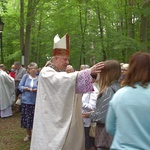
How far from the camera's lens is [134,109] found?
6.88ft

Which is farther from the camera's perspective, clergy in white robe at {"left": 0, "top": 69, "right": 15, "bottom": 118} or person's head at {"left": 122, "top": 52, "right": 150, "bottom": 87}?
clergy in white robe at {"left": 0, "top": 69, "right": 15, "bottom": 118}

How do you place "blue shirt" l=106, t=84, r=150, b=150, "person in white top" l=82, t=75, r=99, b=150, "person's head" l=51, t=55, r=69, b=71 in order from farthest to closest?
1. "person in white top" l=82, t=75, r=99, b=150
2. "person's head" l=51, t=55, r=69, b=71
3. "blue shirt" l=106, t=84, r=150, b=150

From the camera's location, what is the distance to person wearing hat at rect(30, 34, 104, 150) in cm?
357

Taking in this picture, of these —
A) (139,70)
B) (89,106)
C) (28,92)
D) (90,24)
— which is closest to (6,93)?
(28,92)

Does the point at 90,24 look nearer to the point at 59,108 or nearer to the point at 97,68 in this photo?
the point at 59,108

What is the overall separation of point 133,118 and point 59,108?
1.71 metres

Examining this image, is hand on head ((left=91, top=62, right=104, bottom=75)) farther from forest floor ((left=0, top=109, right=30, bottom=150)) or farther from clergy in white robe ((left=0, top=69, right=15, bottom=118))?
clergy in white robe ((left=0, top=69, right=15, bottom=118))

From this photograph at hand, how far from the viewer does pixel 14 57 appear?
2005 cm

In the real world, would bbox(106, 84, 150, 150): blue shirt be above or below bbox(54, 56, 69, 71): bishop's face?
below

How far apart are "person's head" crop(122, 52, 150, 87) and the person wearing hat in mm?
1233

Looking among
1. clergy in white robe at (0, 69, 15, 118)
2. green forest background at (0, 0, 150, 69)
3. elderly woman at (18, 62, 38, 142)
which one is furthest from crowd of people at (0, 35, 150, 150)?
green forest background at (0, 0, 150, 69)

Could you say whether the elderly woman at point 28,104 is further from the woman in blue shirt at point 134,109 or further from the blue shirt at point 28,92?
the woman in blue shirt at point 134,109

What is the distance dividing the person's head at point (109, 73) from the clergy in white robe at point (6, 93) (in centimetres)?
665

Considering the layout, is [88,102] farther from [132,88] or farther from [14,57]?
[14,57]
